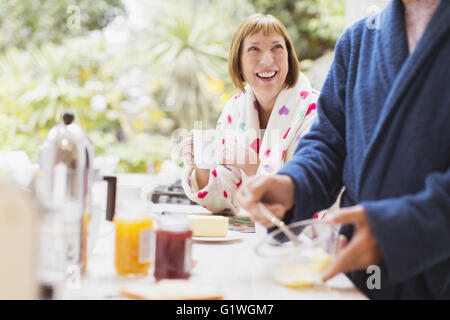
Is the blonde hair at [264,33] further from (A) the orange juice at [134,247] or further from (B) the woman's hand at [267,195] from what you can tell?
(A) the orange juice at [134,247]

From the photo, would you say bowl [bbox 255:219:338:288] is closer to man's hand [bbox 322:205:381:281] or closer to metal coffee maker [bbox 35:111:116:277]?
man's hand [bbox 322:205:381:281]

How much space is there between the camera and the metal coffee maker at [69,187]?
0.73m

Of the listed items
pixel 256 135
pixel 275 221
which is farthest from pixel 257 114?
pixel 275 221

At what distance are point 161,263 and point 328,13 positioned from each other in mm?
6639

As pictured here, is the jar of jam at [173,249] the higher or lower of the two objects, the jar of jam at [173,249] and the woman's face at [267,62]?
the lower

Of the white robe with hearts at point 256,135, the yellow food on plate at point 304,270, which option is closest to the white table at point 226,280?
the yellow food on plate at point 304,270

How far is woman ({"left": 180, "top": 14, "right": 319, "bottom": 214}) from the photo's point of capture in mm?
1747

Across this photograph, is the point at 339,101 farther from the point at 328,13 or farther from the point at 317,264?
the point at 328,13

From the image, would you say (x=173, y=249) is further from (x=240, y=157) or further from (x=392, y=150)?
(x=240, y=157)

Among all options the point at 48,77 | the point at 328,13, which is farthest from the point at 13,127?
the point at 328,13

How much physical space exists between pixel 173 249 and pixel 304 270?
233mm

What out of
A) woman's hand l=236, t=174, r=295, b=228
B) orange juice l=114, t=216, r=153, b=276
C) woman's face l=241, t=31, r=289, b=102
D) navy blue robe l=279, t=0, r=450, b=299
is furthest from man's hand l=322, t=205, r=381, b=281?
woman's face l=241, t=31, r=289, b=102

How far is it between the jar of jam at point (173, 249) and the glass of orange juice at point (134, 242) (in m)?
0.03

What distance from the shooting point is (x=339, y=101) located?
108 centimetres
